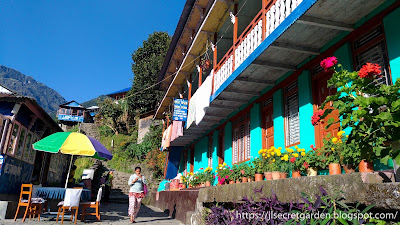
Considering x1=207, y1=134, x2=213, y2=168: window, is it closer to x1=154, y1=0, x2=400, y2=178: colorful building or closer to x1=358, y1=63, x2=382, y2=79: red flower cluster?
x1=154, y1=0, x2=400, y2=178: colorful building

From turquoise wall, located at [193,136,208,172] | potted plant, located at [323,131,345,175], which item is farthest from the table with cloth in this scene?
turquoise wall, located at [193,136,208,172]

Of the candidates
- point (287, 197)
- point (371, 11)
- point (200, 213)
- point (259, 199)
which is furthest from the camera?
point (200, 213)

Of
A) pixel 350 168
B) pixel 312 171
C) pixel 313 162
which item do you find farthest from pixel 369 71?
pixel 312 171

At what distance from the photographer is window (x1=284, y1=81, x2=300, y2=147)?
7.22 m

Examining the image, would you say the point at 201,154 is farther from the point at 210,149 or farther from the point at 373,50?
the point at 373,50

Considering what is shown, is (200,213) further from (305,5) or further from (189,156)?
(189,156)

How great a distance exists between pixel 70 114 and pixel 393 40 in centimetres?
5105

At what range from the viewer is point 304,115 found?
6.72 m

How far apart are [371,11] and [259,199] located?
367 cm

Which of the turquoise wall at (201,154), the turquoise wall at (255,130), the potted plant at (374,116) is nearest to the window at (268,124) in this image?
the turquoise wall at (255,130)

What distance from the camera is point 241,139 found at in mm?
10562

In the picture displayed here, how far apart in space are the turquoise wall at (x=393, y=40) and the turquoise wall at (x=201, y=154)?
412 inches

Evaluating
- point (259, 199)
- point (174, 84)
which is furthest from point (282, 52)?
point (174, 84)

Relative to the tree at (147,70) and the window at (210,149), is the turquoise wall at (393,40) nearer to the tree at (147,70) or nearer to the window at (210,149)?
the window at (210,149)
